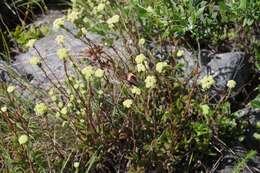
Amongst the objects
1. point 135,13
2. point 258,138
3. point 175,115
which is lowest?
point 258,138

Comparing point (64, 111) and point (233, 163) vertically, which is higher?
point (64, 111)

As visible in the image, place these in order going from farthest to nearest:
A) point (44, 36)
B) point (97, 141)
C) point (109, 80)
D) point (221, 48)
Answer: point (44, 36) → point (221, 48) → point (109, 80) → point (97, 141)

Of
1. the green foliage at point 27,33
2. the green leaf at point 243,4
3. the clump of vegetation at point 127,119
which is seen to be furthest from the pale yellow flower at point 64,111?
the green foliage at point 27,33

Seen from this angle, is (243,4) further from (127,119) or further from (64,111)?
(64,111)

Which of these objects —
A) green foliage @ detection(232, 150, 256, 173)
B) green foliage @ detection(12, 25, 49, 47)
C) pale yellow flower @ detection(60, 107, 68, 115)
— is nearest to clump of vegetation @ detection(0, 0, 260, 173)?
pale yellow flower @ detection(60, 107, 68, 115)

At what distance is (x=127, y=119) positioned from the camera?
9.21 feet

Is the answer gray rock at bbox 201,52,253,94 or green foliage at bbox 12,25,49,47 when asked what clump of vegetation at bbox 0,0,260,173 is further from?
green foliage at bbox 12,25,49,47

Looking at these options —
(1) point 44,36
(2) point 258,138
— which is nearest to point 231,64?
(2) point 258,138

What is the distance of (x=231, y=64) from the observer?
3.33 m

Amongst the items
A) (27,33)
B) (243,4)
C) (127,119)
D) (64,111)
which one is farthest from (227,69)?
(27,33)

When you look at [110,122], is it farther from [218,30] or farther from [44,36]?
[44,36]

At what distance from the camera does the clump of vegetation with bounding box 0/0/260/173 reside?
2.75 meters

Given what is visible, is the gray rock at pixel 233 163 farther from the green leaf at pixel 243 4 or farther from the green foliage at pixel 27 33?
the green foliage at pixel 27 33

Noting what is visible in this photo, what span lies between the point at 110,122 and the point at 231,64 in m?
0.96
